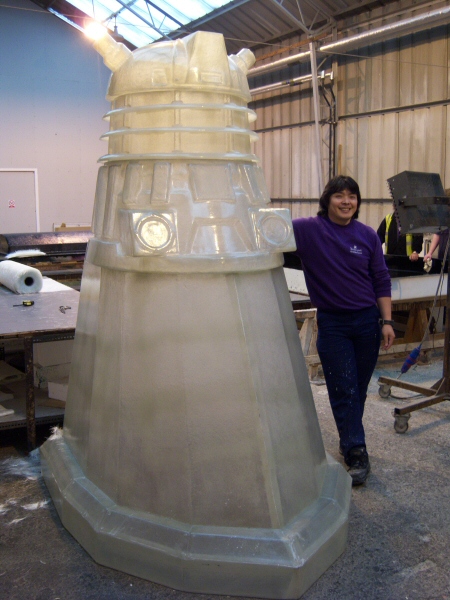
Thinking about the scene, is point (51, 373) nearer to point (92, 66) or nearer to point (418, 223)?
point (418, 223)

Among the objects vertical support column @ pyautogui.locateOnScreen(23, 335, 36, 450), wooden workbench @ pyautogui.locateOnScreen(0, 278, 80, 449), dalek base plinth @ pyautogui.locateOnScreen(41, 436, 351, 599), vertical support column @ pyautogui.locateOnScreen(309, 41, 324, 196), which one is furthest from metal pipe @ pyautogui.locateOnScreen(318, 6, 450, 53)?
dalek base plinth @ pyautogui.locateOnScreen(41, 436, 351, 599)

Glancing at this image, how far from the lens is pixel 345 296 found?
2.82 metres

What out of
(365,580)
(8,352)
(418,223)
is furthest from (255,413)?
(8,352)

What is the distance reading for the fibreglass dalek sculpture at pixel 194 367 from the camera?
194 cm

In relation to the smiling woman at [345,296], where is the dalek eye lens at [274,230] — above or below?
above

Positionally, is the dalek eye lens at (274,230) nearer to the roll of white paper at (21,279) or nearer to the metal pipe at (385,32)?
the roll of white paper at (21,279)

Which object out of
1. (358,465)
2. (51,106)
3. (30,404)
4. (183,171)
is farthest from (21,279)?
(51,106)

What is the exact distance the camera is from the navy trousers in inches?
111

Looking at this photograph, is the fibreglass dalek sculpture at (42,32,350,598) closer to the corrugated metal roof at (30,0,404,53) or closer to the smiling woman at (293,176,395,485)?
the smiling woman at (293,176,395,485)

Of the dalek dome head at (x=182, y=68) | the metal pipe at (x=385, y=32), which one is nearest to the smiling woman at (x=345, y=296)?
the dalek dome head at (x=182, y=68)

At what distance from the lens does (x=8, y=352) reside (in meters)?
5.22

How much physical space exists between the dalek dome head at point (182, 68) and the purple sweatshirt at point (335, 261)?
3.05ft

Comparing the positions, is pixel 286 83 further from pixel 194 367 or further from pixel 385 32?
pixel 194 367

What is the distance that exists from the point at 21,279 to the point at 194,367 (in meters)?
2.57
